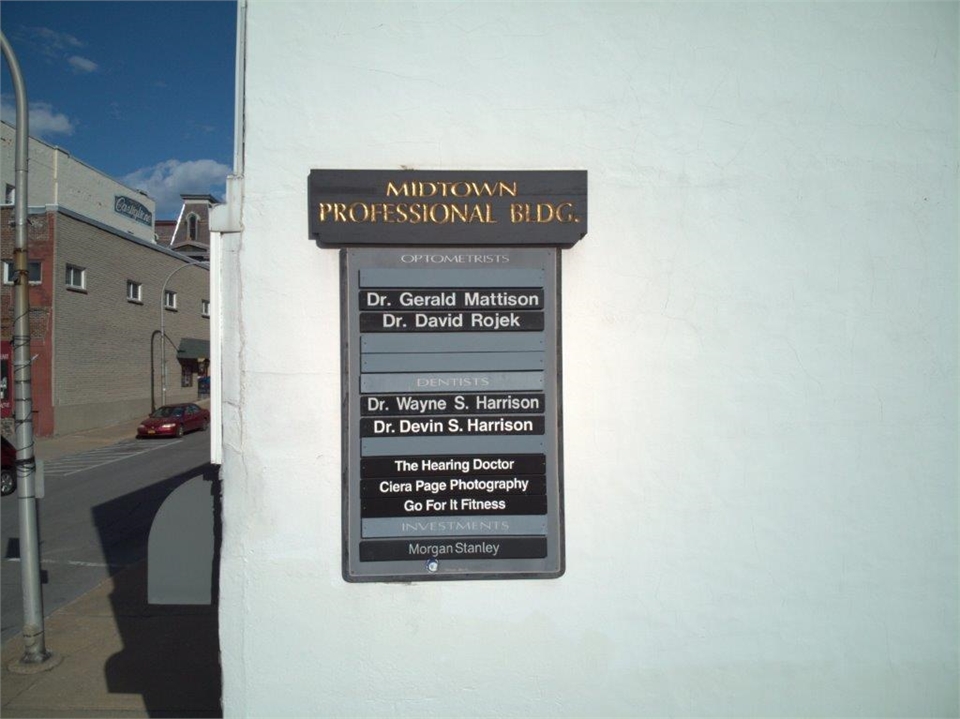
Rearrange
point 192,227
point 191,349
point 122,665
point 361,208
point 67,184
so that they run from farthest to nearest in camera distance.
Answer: point 192,227, point 191,349, point 67,184, point 122,665, point 361,208

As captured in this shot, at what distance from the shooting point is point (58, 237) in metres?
23.3

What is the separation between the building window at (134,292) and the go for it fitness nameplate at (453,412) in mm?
28739

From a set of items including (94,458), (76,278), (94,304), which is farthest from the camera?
(94,304)

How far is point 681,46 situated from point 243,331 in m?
2.57

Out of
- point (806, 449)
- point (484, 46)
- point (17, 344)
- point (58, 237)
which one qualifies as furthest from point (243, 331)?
point (58, 237)

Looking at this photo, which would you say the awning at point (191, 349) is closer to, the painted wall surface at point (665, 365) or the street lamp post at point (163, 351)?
the street lamp post at point (163, 351)

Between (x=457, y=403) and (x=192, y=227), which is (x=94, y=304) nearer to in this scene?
(x=457, y=403)

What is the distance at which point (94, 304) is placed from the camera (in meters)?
25.4

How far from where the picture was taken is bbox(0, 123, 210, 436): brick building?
2306 centimetres

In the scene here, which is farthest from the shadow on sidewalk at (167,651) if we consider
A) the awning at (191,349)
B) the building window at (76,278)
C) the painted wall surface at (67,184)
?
the awning at (191,349)

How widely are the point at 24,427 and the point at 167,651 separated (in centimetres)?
248

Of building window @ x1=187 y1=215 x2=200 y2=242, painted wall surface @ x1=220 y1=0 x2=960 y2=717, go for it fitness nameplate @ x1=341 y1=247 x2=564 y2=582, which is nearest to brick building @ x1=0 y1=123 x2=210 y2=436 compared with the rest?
building window @ x1=187 y1=215 x2=200 y2=242

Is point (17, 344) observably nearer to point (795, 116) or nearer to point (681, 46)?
point (681, 46)

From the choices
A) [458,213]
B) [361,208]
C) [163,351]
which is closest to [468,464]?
[458,213]
